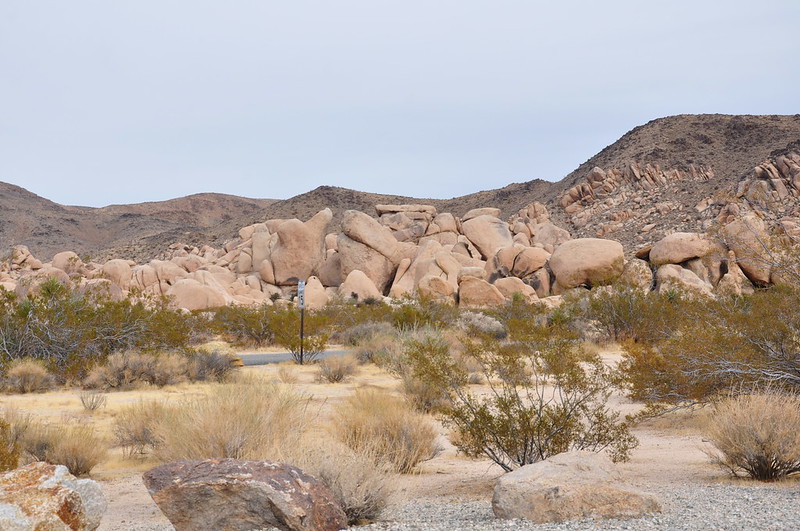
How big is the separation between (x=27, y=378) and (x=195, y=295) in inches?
1090

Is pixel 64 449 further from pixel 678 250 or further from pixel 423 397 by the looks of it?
pixel 678 250

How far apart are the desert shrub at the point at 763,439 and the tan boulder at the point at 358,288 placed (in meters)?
35.5

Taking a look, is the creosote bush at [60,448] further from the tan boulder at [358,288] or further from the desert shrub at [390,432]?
the tan boulder at [358,288]

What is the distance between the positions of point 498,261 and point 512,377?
1558 inches

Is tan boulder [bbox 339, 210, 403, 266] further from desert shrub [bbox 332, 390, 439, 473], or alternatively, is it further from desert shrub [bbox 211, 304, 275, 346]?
desert shrub [bbox 332, 390, 439, 473]

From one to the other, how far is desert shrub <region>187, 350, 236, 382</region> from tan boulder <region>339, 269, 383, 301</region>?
25.3m

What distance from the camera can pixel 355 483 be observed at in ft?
18.1

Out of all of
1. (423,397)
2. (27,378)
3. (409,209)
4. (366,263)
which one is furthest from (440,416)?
(409,209)

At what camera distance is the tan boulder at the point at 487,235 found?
5312 centimetres

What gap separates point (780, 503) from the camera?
223 inches

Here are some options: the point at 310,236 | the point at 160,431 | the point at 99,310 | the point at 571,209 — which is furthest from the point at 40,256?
the point at 160,431

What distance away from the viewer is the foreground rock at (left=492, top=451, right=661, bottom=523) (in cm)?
525

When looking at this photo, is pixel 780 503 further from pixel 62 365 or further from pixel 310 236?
pixel 310 236

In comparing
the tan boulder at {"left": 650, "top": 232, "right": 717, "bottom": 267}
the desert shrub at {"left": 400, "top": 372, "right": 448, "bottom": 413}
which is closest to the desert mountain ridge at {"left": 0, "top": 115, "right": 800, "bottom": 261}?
the tan boulder at {"left": 650, "top": 232, "right": 717, "bottom": 267}
